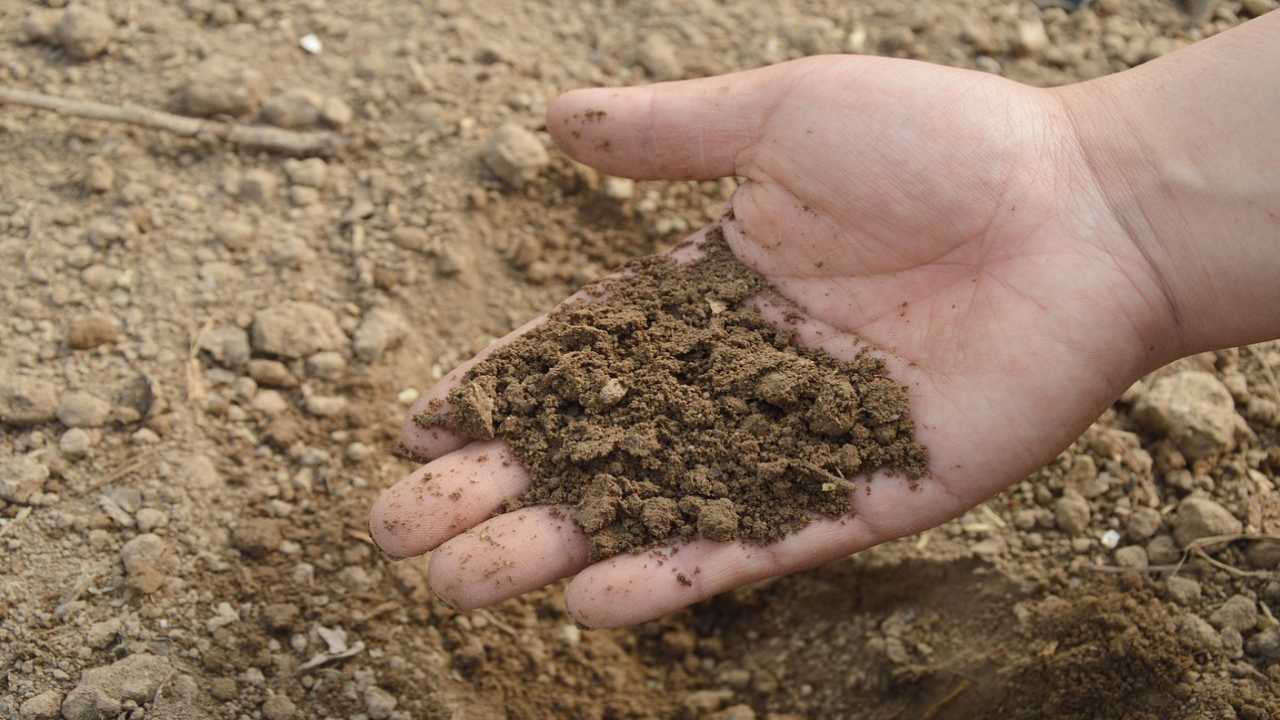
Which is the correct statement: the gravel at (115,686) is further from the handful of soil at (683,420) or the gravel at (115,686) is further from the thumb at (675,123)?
the thumb at (675,123)

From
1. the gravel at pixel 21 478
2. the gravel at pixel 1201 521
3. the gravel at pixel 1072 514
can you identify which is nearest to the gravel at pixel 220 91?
the gravel at pixel 21 478

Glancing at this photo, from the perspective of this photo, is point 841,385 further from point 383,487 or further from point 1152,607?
point 383,487

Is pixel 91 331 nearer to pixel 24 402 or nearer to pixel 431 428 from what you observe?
pixel 24 402

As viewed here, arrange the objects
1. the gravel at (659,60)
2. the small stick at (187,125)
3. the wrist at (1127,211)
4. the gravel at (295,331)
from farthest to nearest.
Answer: the gravel at (659,60) → the small stick at (187,125) → the gravel at (295,331) → the wrist at (1127,211)

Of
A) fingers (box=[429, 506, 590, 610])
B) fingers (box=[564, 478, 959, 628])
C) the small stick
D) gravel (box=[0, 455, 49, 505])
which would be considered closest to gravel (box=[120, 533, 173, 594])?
gravel (box=[0, 455, 49, 505])

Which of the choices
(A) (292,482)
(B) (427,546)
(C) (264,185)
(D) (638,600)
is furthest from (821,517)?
(C) (264,185)

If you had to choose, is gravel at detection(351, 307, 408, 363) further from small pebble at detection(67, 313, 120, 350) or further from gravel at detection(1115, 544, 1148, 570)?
gravel at detection(1115, 544, 1148, 570)
